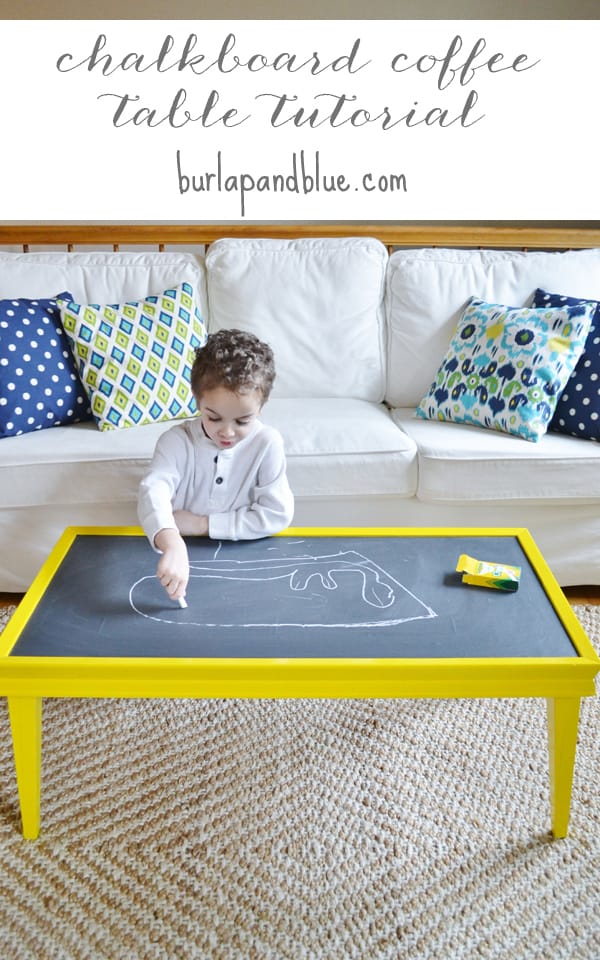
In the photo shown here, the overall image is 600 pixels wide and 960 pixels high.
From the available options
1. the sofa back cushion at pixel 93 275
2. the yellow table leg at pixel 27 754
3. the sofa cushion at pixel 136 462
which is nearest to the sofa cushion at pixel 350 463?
the sofa cushion at pixel 136 462

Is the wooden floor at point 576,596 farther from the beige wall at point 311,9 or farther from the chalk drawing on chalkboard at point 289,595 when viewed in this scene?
the beige wall at point 311,9

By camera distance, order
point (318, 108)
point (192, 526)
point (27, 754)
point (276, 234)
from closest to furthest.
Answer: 1. point (27, 754)
2. point (192, 526)
3. point (276, 234)
4. point (318, 108)

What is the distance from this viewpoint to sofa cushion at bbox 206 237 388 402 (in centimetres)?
264

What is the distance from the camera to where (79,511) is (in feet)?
7.38

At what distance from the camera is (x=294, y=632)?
1.51m

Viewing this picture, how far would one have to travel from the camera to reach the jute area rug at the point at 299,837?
1.35 m

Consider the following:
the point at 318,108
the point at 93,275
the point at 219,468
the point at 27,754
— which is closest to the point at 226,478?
the point at 219,468

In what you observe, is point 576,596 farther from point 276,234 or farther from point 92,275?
point 92,275

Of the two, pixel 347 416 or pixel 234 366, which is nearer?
pixel 234 366

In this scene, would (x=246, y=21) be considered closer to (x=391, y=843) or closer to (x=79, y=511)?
(x=79, y=511)

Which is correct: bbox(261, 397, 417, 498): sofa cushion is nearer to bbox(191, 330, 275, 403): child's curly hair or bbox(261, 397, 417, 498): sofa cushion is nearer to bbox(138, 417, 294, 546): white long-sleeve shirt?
bbox(138, 417, 294, 546): white long-sleeve shirt

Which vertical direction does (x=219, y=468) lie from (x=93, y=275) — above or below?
below

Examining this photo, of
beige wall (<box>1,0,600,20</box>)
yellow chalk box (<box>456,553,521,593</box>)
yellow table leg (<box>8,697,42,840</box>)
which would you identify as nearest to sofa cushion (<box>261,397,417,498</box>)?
yellow chalk box (<box>456,553,521,593</box>)

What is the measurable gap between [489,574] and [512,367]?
0.87 meters
